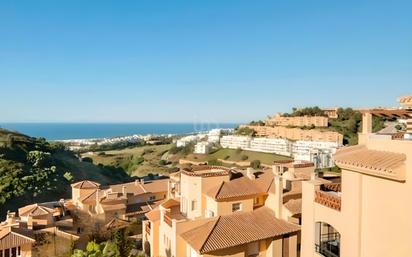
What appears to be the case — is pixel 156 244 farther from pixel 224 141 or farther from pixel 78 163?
pixel 224 141

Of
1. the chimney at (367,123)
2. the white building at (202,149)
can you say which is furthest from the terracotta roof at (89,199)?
the white building at (202,149)

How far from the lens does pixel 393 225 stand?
392 inches

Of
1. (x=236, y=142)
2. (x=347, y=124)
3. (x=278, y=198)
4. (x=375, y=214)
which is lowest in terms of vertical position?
(x=236, y=142)

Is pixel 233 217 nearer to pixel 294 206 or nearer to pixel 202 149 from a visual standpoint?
pixel 294 206

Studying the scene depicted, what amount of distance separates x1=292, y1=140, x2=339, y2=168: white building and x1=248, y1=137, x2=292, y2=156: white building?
2411mm

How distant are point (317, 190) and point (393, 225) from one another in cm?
425

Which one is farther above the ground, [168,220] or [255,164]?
[168,220]

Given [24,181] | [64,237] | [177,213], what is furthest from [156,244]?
[24,181]

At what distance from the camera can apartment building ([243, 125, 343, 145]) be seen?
3781 inches

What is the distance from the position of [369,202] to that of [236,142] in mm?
108868

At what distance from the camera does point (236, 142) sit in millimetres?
119625

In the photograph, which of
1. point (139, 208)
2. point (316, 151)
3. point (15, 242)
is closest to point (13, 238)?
point (15, 242)

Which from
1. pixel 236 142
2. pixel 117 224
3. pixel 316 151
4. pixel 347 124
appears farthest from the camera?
pixel 236 142

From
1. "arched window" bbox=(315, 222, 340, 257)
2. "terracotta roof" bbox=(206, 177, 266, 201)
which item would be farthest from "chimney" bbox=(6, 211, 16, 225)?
"arched window" bbox=(315, 222, 340, 257)
